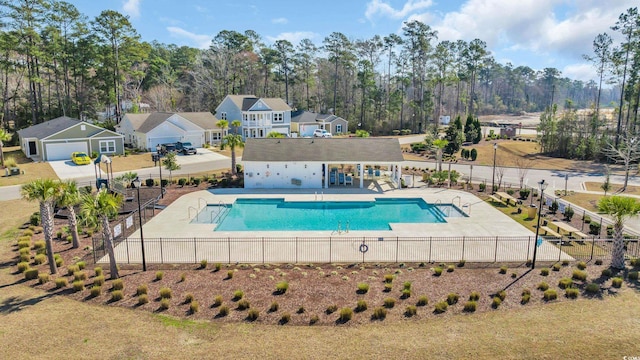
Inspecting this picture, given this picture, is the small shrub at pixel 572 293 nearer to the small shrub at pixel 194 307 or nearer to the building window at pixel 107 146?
the small shrub at pixel 194 307

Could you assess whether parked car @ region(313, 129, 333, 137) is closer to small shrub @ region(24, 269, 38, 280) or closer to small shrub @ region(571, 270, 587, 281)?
small shrub @ region(571, 270, 587, 281)

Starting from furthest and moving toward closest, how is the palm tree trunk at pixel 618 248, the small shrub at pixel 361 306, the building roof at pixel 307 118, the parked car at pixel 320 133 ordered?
the building roof at pixel 307 118, the parked car at pixel 320 133, the palm tree trunk at pixel 618 248, the small shrub at pixel 361 306

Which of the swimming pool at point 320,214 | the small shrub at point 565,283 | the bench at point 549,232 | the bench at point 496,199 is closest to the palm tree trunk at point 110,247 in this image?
the swimming pool at point 320,214

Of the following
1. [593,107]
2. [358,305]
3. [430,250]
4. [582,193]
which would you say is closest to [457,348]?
[358,305]

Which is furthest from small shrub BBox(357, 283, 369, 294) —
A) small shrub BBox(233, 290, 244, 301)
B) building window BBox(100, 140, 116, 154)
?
building window BBox(100, 140, 116, 154)

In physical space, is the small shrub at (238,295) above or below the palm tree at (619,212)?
below

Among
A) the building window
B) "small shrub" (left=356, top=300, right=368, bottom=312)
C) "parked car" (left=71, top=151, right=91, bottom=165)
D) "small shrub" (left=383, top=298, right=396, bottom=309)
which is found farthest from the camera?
the building window
